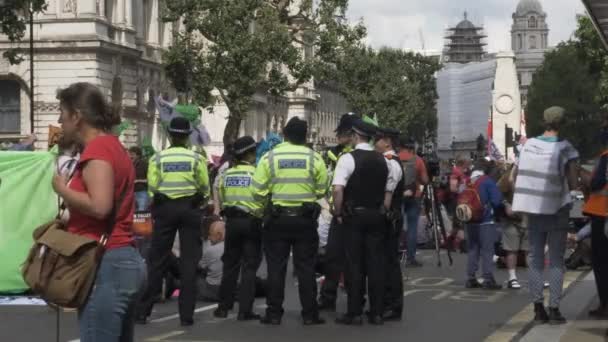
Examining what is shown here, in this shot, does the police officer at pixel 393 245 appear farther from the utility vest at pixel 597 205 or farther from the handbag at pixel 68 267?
the handbag at pixel 68 267

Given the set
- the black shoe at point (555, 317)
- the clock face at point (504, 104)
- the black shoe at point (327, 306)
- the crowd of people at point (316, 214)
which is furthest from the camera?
the clock face at point (504, 104)

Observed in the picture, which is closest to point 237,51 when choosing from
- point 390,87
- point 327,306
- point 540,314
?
point 327,306

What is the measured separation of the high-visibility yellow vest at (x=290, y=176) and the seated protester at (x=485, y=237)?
5.06 m

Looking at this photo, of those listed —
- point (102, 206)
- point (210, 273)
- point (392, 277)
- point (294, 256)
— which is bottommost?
point (210, 273)

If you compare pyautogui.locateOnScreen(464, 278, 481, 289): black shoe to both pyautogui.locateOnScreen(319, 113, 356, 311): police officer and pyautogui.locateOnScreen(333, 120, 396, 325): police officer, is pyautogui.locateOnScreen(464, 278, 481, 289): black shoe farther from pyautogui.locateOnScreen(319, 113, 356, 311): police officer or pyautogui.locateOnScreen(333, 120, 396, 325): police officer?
pyautogui.locateOnScreen(333, 120, 396, 325): police officer

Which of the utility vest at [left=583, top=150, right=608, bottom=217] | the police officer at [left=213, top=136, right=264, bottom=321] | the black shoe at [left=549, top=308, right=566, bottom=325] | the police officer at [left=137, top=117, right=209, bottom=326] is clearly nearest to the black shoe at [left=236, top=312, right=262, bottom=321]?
the police officer at [left=213, top=136, right=264, bottom=321]

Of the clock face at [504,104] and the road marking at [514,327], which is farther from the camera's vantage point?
the clock face at [504,104]

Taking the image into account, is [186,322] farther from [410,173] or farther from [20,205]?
[410,173]

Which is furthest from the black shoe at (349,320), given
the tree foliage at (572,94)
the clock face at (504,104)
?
the tree foliage at (572,94)

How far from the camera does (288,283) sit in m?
20.1

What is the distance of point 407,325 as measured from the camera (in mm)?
14445

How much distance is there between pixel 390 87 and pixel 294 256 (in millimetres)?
103234

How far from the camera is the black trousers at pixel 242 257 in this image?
1477 cm

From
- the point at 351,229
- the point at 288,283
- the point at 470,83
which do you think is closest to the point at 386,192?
the point at 351,229
